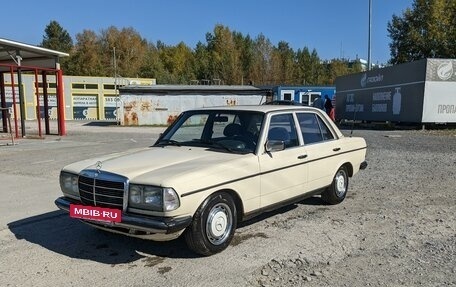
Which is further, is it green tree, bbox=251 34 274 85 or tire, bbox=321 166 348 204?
green tree, bbox=251 34 274 85

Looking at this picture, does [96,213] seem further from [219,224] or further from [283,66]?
[283,66]

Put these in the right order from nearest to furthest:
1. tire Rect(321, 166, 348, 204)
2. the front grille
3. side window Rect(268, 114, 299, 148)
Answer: the front grille
side window Rect(268, 114, 299, 148)
tire Rect(321, 166, 348, 204)

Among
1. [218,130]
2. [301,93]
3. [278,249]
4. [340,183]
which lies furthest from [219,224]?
[301,93]

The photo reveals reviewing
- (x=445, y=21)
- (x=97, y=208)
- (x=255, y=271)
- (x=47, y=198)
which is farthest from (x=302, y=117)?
(x=445, y=21)

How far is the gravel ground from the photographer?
405cm

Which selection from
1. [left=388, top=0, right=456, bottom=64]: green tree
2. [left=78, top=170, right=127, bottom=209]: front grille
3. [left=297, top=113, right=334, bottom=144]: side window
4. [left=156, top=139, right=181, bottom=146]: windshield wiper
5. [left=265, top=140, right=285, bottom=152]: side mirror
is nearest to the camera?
[left=78, top=170, right=127, bottom=209]: front grille

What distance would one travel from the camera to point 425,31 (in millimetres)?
48406

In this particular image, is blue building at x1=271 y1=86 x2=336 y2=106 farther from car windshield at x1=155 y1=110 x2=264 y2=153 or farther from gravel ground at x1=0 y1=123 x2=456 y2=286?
car windshield at x1=155 y1=110 x2=264 y2=153

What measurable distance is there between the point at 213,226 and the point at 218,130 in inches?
60.2

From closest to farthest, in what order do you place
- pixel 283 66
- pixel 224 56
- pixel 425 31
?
1. pixel 425 31
2. pixel 224 56
3. pixel 283 66

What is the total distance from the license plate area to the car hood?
14.7 inches

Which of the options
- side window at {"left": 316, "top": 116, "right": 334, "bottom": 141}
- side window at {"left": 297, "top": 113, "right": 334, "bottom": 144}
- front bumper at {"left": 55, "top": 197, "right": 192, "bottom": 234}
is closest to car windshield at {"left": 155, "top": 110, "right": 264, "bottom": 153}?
side window at {"left": 297, "top": 113, "right": 334, "bottom": 144}

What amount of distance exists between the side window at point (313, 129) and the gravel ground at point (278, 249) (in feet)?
3.57

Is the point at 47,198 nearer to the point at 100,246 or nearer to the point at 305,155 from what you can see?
the point at 100,246
